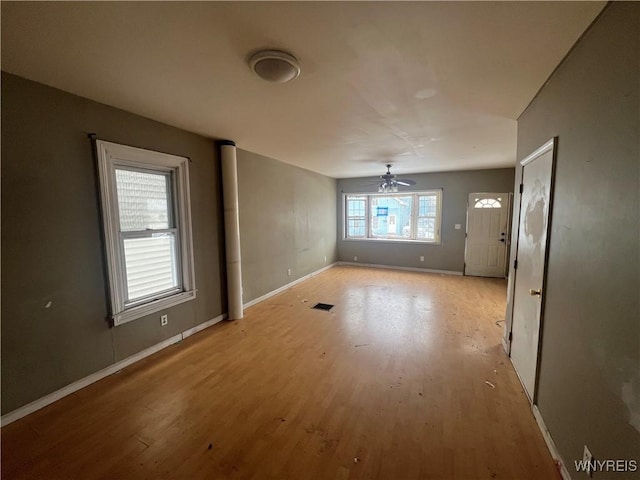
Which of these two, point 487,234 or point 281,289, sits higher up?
point 487,234

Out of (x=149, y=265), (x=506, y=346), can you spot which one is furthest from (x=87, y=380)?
(x=506, y=346)

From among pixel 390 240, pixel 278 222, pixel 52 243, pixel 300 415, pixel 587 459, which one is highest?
pixel 278 222

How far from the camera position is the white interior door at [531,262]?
1.97 m

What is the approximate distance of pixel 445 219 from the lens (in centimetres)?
646

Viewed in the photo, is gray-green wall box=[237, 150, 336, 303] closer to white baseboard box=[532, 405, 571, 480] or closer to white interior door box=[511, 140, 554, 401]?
white interior door box=[511, 140, 554, 401]

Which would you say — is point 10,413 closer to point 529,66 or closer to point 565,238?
point 565,238

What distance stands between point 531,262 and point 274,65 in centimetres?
251

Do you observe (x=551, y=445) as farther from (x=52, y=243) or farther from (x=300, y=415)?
(x=52, y=243)

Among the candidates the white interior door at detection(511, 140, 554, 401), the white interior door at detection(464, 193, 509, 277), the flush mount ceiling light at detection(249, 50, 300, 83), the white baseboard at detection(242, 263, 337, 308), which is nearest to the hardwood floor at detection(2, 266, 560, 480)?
the white interior door at detection(511, 140, 554, 401)

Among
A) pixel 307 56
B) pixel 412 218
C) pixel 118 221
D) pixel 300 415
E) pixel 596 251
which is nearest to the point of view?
pixel 596 251

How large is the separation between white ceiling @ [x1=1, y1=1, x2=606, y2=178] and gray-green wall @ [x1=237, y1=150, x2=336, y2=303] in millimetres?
1479

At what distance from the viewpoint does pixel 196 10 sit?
1.29m

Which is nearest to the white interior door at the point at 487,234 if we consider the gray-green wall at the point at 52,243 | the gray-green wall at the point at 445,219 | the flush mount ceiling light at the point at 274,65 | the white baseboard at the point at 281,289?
the gray-green wall at the point at 445,219

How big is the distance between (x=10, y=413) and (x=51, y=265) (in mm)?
1090
